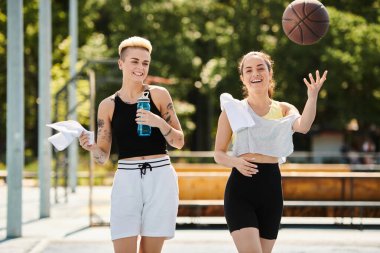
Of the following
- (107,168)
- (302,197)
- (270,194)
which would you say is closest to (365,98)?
(107,168)

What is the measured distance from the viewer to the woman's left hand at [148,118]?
17.9ft

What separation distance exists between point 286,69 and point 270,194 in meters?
34.0

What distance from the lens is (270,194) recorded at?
579 centimetres

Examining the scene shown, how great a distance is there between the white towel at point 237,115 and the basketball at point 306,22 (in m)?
2.88

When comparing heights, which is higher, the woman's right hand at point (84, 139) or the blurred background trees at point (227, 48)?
the blurred background trees at point (227, 48)

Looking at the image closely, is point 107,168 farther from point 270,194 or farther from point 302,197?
point 270,194

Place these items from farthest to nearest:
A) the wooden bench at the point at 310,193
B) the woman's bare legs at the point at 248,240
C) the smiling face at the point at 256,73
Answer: the wooden bench at the point at 310,193 < the smiling face at the point at 256,73 < the woman's bare legs at the point at 248,240

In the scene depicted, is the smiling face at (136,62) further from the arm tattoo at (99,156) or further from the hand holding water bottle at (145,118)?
the arm tattoo at (99,156)

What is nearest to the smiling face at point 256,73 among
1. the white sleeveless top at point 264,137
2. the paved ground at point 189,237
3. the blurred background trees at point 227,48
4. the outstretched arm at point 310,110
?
the white sleeveless top at point 264,137

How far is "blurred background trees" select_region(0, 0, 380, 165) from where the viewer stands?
1432 inches

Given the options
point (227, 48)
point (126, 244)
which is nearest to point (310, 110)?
point (126, 244)

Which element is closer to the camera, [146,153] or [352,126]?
[146,153]

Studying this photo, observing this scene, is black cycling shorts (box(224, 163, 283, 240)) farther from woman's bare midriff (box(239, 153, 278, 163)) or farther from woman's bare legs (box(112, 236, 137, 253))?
woman's bare legs (box(112, 236, 137, 253))

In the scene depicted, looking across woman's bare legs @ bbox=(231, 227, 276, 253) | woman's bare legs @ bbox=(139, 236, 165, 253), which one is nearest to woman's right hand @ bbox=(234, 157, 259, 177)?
woman's bare legs @ bbox=(231, 227, 276, 253)
